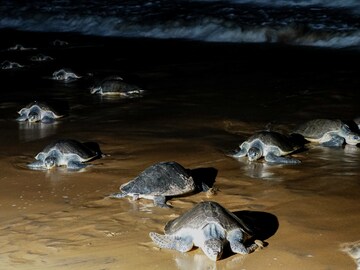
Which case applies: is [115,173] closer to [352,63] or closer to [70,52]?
[352,63]

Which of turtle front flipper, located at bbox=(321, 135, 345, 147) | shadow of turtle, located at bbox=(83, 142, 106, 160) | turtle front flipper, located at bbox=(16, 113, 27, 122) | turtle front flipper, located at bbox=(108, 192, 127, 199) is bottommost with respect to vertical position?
turtle front flipper, located at bbox=(16, 113, 27, 122)

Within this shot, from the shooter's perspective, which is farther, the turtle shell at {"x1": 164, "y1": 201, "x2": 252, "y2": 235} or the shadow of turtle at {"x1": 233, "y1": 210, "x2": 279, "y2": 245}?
the shadow of turtle at {"x1": 233, "y1": 210, "x2": 279, "y2": 245}

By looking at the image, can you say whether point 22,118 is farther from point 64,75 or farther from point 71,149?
point 64,75

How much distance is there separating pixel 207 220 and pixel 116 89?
19.8ft

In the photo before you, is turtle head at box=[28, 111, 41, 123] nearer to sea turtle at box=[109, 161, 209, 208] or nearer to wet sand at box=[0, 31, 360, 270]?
wet sand at box=[0, 31, 360, 270]

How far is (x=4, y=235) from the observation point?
14.0 ft

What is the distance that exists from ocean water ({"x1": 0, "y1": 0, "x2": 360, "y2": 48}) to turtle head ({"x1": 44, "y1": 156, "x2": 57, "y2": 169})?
10093 mm

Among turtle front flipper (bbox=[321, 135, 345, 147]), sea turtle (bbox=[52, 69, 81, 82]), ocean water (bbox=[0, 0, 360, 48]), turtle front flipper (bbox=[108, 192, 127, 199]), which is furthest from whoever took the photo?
ocean water (bbox=[0, 0, 360, 48])

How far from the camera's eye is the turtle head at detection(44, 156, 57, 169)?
19.1 ft

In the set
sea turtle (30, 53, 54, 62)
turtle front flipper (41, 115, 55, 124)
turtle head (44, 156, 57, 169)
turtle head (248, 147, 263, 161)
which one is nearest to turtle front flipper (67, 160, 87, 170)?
turtle head (44, 156, 57, 169)

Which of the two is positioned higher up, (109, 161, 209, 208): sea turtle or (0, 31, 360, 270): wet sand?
(109, 161, 209, 208): sea turtle

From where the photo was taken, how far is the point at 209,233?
151 inches

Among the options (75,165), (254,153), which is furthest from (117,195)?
(254,153)

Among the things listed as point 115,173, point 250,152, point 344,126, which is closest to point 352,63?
point 344,126
